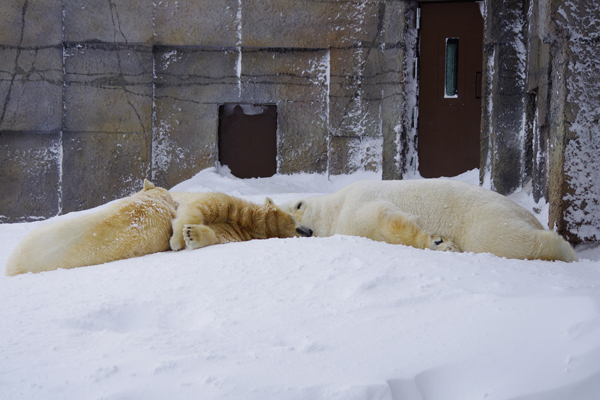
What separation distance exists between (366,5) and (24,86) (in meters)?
4.62

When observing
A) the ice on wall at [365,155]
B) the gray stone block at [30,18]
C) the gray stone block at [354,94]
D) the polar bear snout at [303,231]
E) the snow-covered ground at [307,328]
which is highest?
the gray stone block at [30,18]

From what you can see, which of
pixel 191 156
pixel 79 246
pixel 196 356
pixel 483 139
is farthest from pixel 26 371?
pixel 483 139

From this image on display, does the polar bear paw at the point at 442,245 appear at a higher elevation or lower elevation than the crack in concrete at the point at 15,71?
lower

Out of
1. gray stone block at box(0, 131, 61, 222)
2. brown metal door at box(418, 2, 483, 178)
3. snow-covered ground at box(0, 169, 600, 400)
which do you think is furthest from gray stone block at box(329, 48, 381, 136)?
snow-covered ground at box(0, 169, 600, 400)

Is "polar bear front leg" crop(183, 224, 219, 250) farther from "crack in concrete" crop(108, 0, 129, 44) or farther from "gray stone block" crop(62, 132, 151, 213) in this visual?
"crack in concrete" crop(108, 0, 129, 44)

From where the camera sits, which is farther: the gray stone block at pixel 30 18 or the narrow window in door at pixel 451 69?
the narrow window in door at pixel 451 69

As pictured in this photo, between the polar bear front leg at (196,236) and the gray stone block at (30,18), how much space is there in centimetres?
507

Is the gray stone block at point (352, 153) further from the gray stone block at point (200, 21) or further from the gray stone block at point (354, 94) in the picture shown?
the gray stone block at point (200, 21)

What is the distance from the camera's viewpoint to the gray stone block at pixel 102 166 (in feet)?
22.0

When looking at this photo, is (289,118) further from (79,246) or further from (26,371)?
(26,371)

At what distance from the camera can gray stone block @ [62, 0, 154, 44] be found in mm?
6582

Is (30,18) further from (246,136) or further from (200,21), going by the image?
(246,136)

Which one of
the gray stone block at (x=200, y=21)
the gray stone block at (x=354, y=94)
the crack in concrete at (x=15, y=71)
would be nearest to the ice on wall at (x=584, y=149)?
the gray stone block at (x=354, y=94)

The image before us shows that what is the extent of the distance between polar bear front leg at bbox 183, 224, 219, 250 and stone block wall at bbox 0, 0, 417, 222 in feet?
13.4
